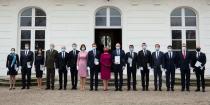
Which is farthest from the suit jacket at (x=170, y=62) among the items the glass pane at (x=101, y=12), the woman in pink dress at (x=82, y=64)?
the glass pane at (x=101, y=12)

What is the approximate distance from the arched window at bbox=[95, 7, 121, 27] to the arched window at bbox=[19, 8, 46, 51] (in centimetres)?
278

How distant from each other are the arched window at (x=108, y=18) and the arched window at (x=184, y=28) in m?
2.79

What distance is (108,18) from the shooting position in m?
17.9

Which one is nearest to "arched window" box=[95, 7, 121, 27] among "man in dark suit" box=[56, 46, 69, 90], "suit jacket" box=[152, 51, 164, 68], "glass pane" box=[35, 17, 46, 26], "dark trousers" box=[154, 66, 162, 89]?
"glass pane" box=[35, 17, 46, 26]

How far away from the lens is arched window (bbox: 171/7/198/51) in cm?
1778

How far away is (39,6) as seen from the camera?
1788cm

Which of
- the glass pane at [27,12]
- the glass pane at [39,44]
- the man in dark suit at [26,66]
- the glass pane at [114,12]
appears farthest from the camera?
the glass pane at [27,12]

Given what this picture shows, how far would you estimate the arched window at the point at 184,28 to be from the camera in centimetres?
1778

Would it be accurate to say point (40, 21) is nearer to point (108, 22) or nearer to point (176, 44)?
point (108, 22)

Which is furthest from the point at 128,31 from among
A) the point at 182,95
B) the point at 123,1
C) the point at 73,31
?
the point at 182,95

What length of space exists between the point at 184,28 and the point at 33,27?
303 inches

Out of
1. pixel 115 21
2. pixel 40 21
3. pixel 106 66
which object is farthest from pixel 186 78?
pixel 40 21

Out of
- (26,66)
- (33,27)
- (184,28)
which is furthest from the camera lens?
(33,27)

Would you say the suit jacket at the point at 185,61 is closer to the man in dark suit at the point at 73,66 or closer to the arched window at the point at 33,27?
the man in dark suit at the point at 73,66
